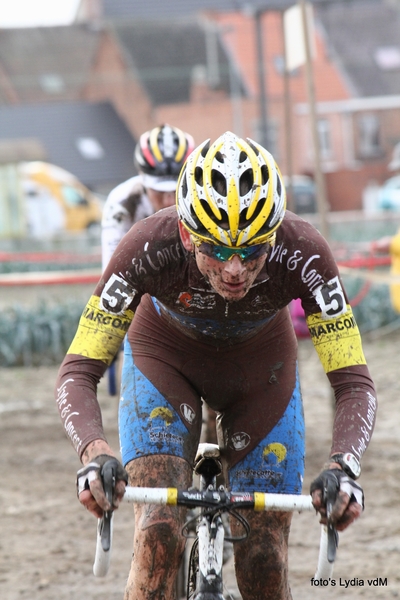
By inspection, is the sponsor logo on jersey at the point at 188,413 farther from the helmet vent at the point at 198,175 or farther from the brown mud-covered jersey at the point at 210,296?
the helmet vent at the point at 198,175

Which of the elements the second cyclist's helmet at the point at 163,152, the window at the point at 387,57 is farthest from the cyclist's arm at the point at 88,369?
the window at the point at 387,57

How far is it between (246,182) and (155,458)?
1.05 m

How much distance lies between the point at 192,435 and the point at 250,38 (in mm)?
43657

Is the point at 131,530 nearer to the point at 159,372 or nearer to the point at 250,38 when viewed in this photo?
the point at 159,372

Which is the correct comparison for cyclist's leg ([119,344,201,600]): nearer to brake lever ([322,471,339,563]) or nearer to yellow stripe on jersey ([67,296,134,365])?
yellow stripe on jersey ([67,296,134,365])

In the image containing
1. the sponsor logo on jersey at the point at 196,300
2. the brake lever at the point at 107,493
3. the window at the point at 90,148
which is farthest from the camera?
the window at the point at 90,148

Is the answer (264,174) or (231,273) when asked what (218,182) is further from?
(231,273)

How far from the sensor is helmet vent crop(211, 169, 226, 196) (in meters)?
3.05

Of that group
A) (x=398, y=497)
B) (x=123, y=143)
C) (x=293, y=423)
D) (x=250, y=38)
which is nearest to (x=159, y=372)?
(x=293, y=423)

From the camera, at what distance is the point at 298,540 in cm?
554

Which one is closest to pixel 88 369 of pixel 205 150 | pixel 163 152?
pixel 205 150

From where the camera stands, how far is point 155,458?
10.9ft

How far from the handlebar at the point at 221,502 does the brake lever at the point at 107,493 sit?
12 mm

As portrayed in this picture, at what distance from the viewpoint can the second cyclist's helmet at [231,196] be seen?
9.87 feet
